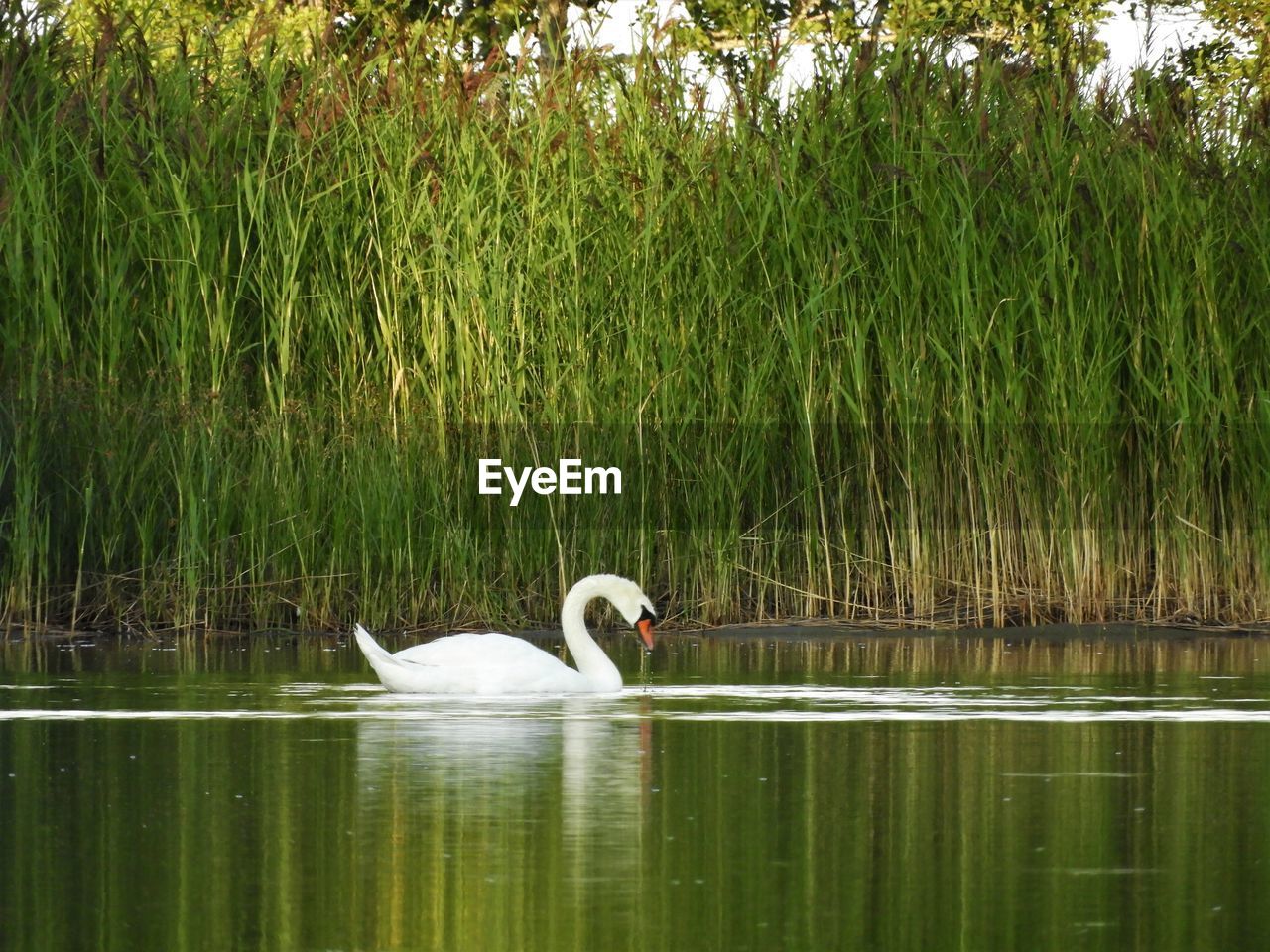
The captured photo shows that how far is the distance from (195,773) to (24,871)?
4.99 feet

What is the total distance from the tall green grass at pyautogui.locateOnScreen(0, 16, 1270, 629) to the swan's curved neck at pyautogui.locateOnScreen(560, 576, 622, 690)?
2.28 m

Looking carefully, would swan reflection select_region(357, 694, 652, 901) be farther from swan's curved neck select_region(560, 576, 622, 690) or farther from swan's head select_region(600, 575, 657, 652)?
swan's head select_region(600, 575, 657, 652)

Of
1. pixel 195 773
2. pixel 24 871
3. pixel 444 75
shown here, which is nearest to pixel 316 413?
pixel 444 75

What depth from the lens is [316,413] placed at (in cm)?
1208

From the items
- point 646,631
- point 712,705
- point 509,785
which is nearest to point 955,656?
point 646,631

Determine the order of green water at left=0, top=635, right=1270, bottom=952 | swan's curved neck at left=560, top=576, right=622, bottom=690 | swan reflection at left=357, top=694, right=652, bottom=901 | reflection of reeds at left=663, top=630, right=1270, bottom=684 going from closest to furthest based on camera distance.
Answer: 1. green water at left=0, top=635, right=1270, bottom=952
2. swan reflection at left=357, top=694, right=652, bottom=901
3. swan's curved neck at left=560, top=576, right=622, bottom=690
4. reflection of reeds at left=663, top=630, right=1270, bottom=684

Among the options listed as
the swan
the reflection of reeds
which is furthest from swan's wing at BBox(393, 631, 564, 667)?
the reflection of reeds

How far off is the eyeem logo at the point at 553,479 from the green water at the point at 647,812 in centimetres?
243

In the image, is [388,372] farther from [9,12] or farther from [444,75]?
[9,12]

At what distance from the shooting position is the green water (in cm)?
461

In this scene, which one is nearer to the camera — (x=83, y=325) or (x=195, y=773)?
(x=195, y=773)

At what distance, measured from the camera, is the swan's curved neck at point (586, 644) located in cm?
899

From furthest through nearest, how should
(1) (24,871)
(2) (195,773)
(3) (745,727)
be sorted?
(3) (745,727), (2) (195,773), (1) (24,871)

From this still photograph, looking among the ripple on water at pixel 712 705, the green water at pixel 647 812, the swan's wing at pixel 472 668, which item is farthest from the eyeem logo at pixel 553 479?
the swan's wing at pixel 472 668
